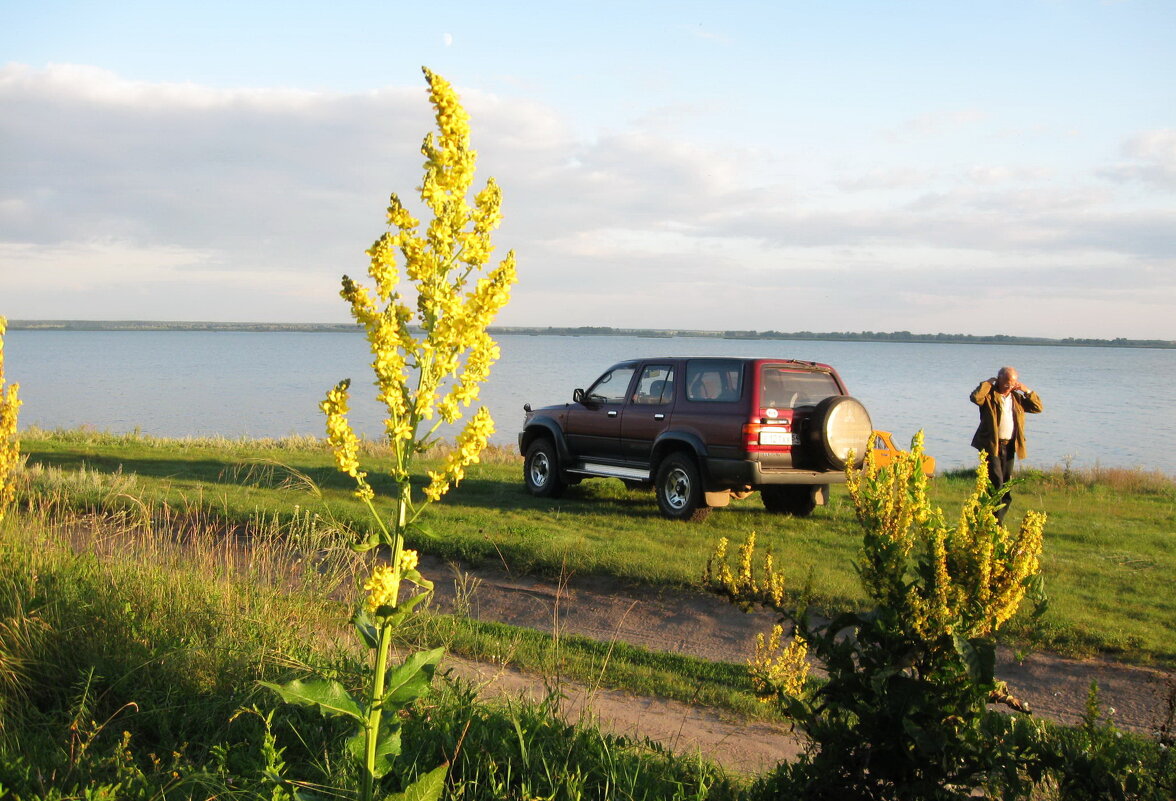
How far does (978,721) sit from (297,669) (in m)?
3.29

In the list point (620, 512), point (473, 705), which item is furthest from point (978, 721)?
point (620, 512)

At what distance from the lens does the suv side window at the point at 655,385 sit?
12.7 meters

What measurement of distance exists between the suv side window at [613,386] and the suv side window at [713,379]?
3.83 ft

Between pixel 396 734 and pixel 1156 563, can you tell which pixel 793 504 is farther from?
pixel 396 734

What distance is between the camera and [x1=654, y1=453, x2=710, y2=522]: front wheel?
1179 centimetres

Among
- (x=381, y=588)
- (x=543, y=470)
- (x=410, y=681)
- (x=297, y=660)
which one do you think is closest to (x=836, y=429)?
(x=543, y=470)

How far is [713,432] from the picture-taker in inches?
458

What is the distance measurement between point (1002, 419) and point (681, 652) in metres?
6.16

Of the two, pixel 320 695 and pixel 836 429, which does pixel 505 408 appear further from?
pixel 320 695

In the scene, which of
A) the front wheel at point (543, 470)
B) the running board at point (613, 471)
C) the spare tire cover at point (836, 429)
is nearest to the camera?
the spare tire cover at point (836, 429)

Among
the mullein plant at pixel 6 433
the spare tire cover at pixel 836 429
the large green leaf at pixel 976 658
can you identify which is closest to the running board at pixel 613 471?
the spare tire cover at pixel 836 429

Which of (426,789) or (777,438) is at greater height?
(777,438)

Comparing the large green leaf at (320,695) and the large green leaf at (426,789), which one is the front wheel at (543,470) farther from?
the large green leaf at (320,695)

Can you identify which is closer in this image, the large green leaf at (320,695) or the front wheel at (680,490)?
the large green leaf at (320,695)
